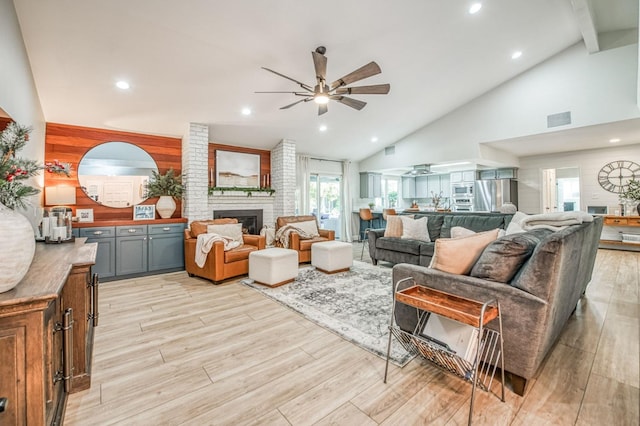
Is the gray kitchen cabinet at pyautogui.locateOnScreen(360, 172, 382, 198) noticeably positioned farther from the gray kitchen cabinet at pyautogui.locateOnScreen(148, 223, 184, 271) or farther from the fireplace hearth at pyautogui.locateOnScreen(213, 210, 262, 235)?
the gray kitchen cabinet at pyautogui.locateOnScreen(148, 223, 184, 271)

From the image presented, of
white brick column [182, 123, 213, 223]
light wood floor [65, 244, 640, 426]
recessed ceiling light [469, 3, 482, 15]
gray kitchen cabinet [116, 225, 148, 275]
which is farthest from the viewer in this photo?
white brick column [182, 123, 213, 223]

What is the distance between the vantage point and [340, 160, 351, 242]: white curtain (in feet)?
26.4

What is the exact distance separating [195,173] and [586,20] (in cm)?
624

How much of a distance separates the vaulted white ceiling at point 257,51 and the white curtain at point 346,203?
2441mm

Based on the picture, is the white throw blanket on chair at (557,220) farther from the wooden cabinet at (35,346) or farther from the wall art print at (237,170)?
the wall art print at (237,170)

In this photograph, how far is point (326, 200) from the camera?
8.01m

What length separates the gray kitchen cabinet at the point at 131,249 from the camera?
4164mm

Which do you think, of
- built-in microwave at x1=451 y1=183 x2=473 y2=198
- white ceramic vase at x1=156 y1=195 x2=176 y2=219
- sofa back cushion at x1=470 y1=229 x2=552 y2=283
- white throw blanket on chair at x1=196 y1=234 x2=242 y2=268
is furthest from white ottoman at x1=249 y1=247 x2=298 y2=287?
built-in microwave at x1=451 y1=183 x2=473 y2=198

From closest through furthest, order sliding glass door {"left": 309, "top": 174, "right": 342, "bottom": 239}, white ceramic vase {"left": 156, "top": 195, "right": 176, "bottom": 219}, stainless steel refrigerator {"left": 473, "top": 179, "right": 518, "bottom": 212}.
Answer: white ceramic vase {"left": 156, "top": 195, "right": 176, "bottom": 219} < stainless steel refrigerator {"left": 473, "top": 179, "right": 518, "bottom": 212} < sliding glass door {"left": 309, "top": 174, "right": 342, "bottom": 239}

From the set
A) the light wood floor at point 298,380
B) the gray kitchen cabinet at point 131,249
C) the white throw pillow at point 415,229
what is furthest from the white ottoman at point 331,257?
the gray kitchen cabinet at point 131,249

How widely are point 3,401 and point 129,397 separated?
0.84 meters

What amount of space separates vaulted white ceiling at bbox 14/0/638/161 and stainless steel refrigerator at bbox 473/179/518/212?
9.06 ft

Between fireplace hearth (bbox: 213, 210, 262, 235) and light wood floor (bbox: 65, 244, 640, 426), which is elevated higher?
fireplace hearth (bbox: 213, 210, 262, 235)

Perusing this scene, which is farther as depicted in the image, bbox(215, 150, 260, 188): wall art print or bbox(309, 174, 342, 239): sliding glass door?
bbox(309, 174, 342, 239): sliding glass door
